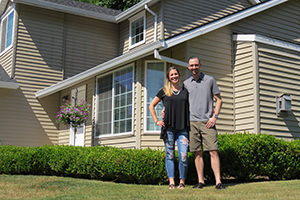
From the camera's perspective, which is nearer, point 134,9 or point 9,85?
point 9,85

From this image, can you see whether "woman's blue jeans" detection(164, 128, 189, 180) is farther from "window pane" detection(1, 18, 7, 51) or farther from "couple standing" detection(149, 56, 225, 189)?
"window pane" detection(1, 18, 7, 51)

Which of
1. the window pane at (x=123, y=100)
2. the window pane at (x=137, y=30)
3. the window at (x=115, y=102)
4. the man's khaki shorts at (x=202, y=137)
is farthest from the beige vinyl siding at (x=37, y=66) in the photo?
the man's khaki shorts at (x=202, y=137)

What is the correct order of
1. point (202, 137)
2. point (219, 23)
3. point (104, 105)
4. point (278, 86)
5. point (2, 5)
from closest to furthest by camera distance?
point (202, 137) → point (219, 23) → point (278, 86) → point (104, 105) → point (2, 5)

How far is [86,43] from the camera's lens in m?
15.1

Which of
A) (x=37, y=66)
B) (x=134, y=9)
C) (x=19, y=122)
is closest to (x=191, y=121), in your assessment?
(x=134, y=9)

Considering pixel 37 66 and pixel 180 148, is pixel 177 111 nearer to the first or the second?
pixel 180 148

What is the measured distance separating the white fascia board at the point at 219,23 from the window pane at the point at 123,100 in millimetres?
1911

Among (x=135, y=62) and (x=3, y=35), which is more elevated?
(x=3, y=35)

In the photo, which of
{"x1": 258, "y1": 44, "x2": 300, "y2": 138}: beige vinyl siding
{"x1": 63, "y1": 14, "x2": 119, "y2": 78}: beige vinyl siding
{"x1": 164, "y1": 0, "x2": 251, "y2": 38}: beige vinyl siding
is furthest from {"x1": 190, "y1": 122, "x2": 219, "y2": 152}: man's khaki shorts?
{"x1": 63, "y1": 14, "x2": 119, "y2": 78}: beige vinyl siding

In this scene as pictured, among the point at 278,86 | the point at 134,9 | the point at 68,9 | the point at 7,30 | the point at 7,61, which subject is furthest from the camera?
the point at 7,30

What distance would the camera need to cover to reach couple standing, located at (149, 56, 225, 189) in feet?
18.8

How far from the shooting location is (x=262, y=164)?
7152 millimetres

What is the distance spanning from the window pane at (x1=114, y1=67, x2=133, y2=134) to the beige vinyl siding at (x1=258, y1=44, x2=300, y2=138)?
11.5ft

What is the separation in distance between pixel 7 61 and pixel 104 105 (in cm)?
514
